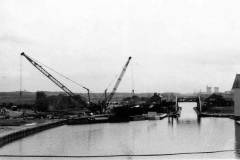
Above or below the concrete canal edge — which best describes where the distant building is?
above

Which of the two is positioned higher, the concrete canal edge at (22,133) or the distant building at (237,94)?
the distant building at (237,94)

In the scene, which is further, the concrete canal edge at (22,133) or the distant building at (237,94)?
the distant building at (237,94)

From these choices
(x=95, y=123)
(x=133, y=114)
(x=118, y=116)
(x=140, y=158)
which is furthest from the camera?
(x=133, y=114)

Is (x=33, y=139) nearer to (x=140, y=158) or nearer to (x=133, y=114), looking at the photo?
(x=140, y=158)

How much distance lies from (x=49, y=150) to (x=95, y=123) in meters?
32.0

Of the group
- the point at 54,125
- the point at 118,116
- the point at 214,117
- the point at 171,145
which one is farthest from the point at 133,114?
the point at 171,145

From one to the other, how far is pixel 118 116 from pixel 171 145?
1508 inches

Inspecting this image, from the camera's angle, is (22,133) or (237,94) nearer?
(22,133)

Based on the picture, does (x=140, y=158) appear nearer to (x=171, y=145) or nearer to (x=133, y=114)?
(x=171, y=145)

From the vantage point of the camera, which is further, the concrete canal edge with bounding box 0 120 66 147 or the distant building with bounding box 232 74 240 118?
the distant building with bounding box 232 74 240 118

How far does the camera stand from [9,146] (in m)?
32.7

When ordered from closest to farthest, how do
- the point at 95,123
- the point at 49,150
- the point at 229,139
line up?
the point at 49,150
the point at 229,139
the point at 95,123

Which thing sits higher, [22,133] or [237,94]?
[237,94]

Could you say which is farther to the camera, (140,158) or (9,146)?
(9,146)
